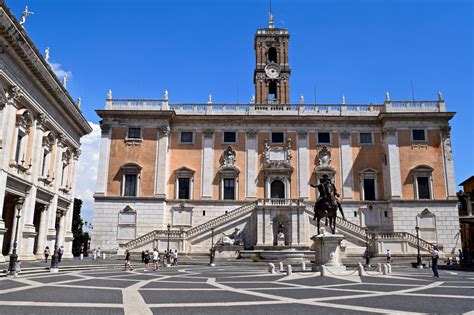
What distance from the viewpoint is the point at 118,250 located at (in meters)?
38.9

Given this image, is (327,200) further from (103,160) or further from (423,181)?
(103,160)

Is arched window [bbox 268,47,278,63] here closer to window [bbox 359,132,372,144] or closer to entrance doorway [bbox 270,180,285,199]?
window [bbox 359,132,372,144]

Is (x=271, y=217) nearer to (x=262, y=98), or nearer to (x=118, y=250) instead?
(x=118, y=250)

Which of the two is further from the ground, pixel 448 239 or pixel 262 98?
pixel 262 98

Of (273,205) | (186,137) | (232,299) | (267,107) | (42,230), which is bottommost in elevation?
(232,299)

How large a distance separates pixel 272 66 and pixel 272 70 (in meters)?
0.56

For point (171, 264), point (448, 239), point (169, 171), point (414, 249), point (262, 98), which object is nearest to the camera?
point (171, 264)

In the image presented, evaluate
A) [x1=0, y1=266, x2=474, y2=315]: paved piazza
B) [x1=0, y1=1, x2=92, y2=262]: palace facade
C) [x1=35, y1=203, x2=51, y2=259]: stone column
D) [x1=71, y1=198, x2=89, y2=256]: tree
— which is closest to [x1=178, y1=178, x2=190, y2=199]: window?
[x1=0, y1=1, x2=92, y2=262]: palace facade

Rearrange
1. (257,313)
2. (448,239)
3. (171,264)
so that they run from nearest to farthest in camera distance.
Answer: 1. (257,313)
2. (171,264)
3. (448,239)

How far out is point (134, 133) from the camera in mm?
44406

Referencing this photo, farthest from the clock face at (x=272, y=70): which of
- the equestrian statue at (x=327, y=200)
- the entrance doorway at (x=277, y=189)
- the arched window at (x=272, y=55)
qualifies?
the equestrian statue at (x=327, y=200)

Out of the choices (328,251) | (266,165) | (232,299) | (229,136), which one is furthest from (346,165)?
(232,299)

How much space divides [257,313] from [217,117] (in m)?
36.6

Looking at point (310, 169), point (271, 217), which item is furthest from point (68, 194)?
point (310, 169)
